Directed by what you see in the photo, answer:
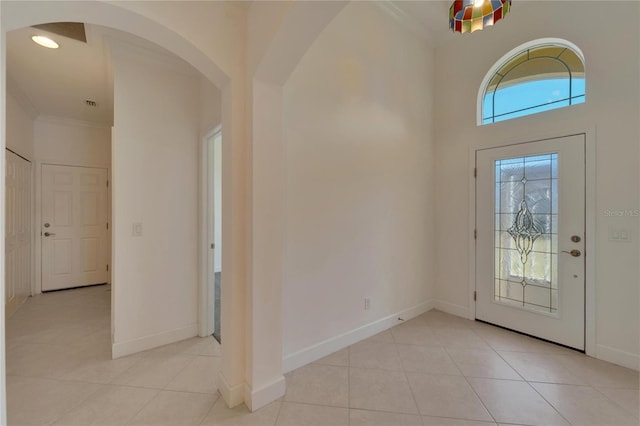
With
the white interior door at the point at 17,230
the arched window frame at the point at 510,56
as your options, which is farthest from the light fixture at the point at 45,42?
the arched window frame at the point at 510,56

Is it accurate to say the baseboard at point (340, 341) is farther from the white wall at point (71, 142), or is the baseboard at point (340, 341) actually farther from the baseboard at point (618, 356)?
the white wall at point (71, 142)

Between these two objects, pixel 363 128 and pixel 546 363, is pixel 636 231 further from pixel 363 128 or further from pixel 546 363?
pixel 363 128

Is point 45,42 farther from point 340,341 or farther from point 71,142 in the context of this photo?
point 340,341

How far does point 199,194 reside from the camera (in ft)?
9.20

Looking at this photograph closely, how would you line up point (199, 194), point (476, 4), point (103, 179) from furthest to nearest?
point (103, 179), point (199, 194), point (476, 4)

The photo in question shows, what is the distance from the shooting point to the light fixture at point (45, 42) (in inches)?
91.4

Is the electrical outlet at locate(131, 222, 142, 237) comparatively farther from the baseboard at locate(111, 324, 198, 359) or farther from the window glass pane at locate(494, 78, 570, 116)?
the window glass pane at locate(494, 78, 570, 116)

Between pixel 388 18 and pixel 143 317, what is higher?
pixel 388 18

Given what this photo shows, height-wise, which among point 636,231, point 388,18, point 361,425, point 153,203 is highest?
point 388,18

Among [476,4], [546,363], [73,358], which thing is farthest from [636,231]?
[73,358]

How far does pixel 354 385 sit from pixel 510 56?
3.67 metres

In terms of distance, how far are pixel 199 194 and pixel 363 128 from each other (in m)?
1.80

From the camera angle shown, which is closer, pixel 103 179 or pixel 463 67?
pixel 463 67

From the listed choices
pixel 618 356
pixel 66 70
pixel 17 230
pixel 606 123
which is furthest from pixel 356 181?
pixel 17 230
